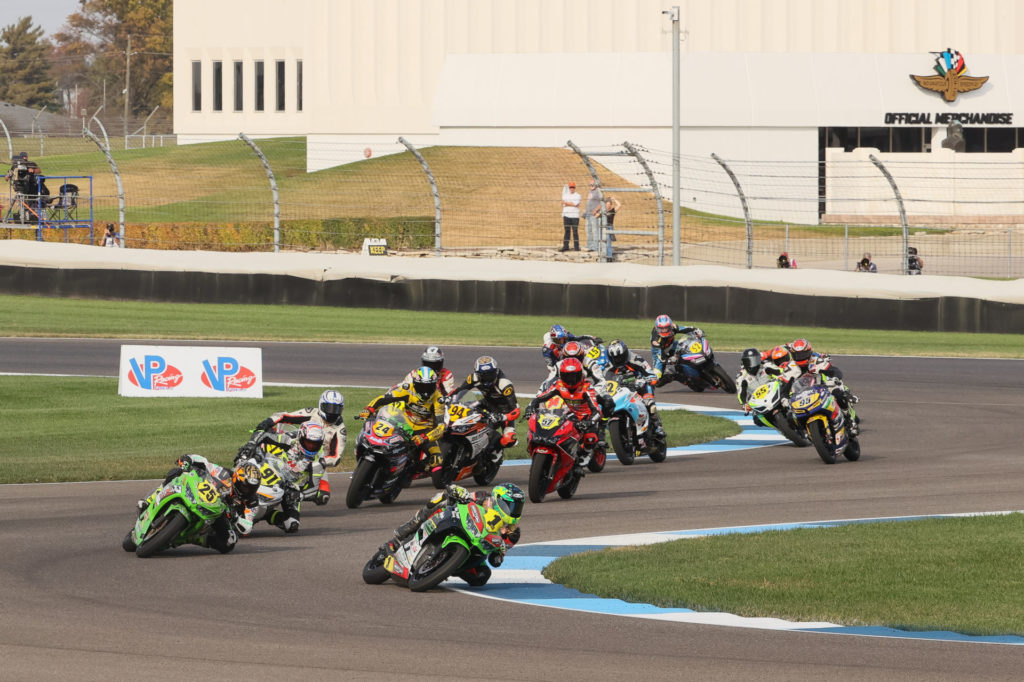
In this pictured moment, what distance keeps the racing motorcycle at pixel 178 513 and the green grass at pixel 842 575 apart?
90.5 inches

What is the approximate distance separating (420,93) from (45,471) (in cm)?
4936

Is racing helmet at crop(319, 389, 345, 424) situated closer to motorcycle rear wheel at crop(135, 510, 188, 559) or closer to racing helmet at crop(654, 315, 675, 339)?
motorcycle rear wheel at crop(135, 510, 188, 559)

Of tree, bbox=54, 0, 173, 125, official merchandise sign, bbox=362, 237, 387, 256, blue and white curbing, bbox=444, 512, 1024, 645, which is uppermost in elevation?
tree, bbox=54, 0, 173, 125

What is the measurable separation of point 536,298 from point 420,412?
679 inches

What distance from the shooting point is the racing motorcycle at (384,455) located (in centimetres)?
1343

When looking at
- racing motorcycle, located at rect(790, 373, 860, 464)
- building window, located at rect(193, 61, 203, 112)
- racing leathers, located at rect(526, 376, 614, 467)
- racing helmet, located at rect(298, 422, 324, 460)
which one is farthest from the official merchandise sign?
building window, located at rect(193, 61, 203, 112)

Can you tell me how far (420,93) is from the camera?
207 ft

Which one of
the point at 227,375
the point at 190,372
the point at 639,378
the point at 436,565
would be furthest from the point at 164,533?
the point at 190,372

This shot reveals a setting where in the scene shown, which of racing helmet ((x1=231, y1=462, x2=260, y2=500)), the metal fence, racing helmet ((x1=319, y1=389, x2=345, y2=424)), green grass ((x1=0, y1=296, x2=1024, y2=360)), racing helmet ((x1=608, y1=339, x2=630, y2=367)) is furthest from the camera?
the metal fence

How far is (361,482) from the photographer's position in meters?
13.5

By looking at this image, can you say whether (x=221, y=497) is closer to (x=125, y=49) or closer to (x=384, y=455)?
(x=384, y=455)

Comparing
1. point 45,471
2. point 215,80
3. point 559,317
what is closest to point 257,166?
point 215,80

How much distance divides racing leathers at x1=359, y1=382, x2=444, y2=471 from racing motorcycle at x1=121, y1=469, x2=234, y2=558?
2.83 meters

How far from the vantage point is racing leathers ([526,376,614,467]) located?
545 inches
